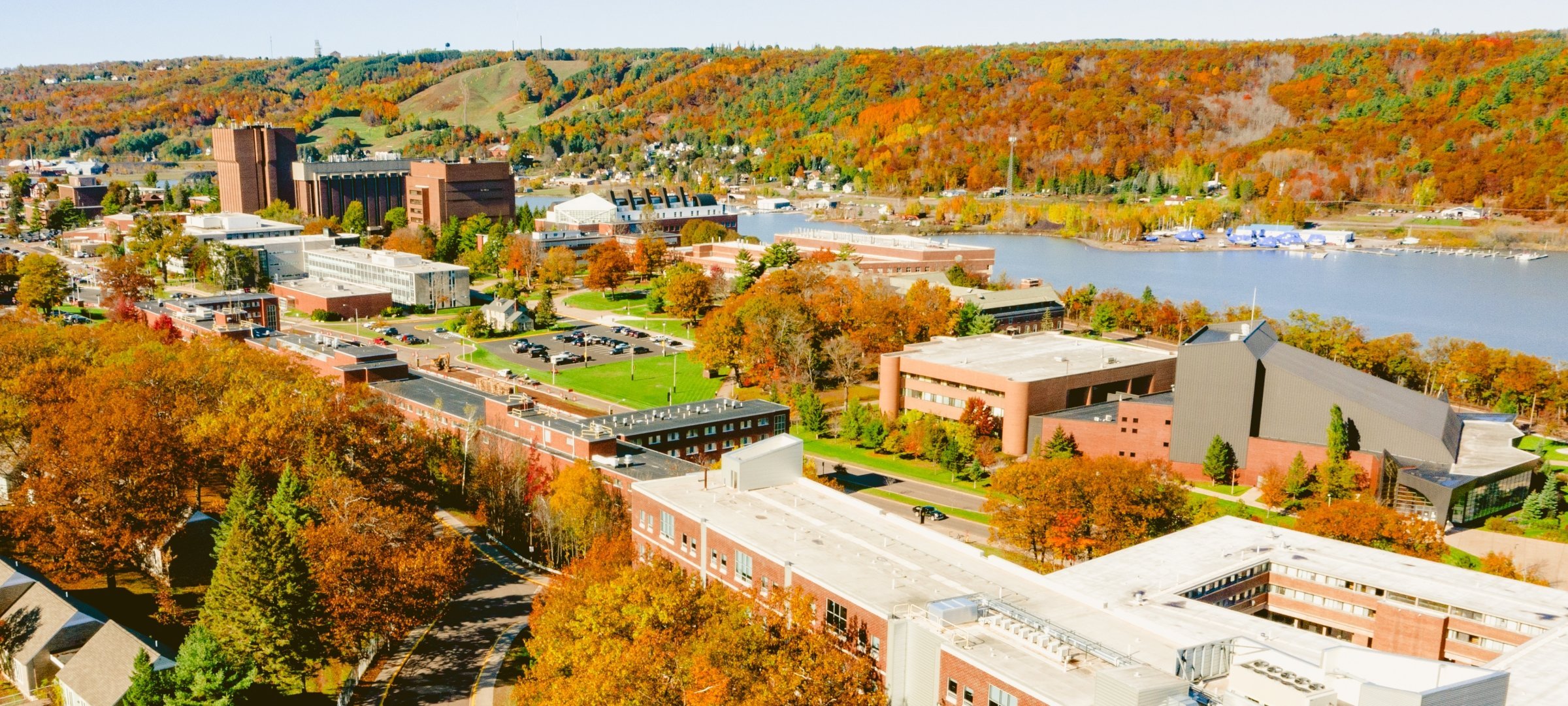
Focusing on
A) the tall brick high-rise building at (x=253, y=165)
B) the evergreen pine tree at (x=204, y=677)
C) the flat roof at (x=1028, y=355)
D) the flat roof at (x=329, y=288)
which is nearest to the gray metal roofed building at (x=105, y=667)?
the evergreen pine tree at (x=204, y=677)

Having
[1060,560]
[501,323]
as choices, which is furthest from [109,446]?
[501,323]

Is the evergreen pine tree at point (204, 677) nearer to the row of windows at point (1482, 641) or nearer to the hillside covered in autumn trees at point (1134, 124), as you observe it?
the row of windows at point (1482, 641)

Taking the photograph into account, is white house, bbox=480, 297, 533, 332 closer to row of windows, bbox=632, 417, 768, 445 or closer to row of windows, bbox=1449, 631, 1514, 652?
row of windows, bbox=632, 417, 768, 445

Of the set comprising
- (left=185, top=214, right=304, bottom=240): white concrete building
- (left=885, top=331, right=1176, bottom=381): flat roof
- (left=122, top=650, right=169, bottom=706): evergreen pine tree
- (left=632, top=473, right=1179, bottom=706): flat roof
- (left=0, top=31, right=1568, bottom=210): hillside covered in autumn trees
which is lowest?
(left=122, top=650, right=169, bottom=706): evergreen pine tree

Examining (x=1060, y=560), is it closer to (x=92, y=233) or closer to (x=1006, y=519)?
(x=1006, y=519)

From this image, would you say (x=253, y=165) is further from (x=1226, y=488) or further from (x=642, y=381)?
(x=1226, y=488)

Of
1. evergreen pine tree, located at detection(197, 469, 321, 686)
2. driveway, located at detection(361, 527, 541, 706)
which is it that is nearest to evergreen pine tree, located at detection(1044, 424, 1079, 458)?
driveway, located at detection(361, 527, 541, 706)

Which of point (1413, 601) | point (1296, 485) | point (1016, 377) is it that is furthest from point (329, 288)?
point (1413, 601)
